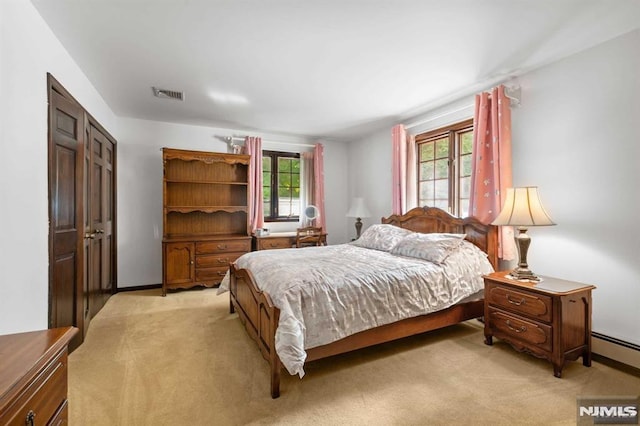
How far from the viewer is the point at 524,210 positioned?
2436mm

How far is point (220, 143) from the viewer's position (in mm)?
4793

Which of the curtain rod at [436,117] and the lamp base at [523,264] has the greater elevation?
the curtain rod at [436,117]

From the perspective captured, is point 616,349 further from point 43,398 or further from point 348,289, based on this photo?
point 43,398

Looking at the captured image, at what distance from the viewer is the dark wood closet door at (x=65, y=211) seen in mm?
2139

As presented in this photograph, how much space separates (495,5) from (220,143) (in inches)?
158

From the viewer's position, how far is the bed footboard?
1.92 metres

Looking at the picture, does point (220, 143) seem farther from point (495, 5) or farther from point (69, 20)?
point (495, 5)

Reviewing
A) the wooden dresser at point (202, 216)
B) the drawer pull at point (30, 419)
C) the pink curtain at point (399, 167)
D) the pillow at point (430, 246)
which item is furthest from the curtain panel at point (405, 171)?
the drawer pull at point (30, 419)

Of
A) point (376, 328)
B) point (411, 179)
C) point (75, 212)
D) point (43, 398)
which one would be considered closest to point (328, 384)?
point (376, 328)

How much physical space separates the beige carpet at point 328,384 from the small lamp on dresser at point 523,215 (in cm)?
70

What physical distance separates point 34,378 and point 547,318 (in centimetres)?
288

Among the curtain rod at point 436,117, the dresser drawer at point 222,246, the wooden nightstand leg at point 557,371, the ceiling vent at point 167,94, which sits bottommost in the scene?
the wooden nightstand leg at point 557,371

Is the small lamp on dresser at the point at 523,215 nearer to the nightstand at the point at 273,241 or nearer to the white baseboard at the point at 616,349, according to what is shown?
the white baseboard at the point at 616,349

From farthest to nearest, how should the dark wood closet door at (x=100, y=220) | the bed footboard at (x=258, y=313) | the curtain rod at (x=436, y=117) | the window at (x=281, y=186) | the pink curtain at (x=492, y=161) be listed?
the window at (x=281, y=186) → the curtain rod at (x=436, y=117) → the dark wood closet door at (x=100, y=220) → the pink curtain at (x=492, y=161) → the bed footboard at (x=258, y=313)
